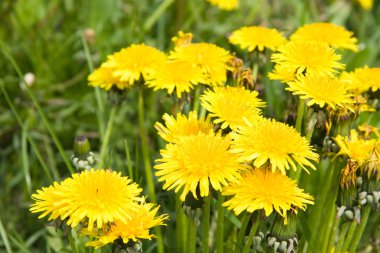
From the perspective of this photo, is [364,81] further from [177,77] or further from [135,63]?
[135,63]

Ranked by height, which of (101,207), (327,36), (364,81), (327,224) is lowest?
(327,224)

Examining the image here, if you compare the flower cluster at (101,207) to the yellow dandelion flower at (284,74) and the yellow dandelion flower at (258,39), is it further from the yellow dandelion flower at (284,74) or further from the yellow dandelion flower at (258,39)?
the yellow dandelion flower at (258,39)

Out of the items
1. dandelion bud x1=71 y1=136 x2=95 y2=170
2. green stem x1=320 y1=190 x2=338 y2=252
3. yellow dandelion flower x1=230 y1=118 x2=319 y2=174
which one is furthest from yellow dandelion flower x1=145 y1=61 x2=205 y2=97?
green stem x1=320 y1=190 x2=338 y2=252

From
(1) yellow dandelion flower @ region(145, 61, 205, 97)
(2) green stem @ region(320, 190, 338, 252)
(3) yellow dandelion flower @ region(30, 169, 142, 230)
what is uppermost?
(1) yellow dandelion flower @ region(145, 61, 205, 97)

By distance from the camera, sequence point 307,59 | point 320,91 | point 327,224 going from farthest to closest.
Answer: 1. point 327,224
2. point 307,59
3. point 320,91

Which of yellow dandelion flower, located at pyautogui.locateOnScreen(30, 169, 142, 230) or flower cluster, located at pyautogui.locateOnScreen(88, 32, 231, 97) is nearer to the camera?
yellow dandelion flower, located at pyautogui.locateOnScreen(30, 169, 142, 230)

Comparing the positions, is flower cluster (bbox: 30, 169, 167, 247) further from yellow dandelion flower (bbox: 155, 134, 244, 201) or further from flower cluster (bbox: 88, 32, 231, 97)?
flower cluster (bbox: 88, 32, 231, 97)

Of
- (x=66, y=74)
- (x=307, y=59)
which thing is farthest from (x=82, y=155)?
(x=66, y=74)

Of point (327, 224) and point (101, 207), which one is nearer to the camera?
point (101, 207)
